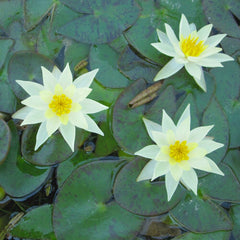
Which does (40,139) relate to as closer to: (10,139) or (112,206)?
(10,139)

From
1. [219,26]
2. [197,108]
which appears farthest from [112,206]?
[219,26]

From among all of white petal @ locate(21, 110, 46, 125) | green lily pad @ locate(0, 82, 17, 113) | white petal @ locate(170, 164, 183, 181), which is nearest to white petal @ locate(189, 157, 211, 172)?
white petal @ locate(170, 164, 183, 181)

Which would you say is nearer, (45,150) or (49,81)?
(49,81)

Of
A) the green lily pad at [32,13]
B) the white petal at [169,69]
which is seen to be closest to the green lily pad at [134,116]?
the white petal at [169,69]

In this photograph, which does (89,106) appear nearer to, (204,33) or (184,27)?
(184,27)

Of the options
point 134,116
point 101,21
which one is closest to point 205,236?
point 134,116
